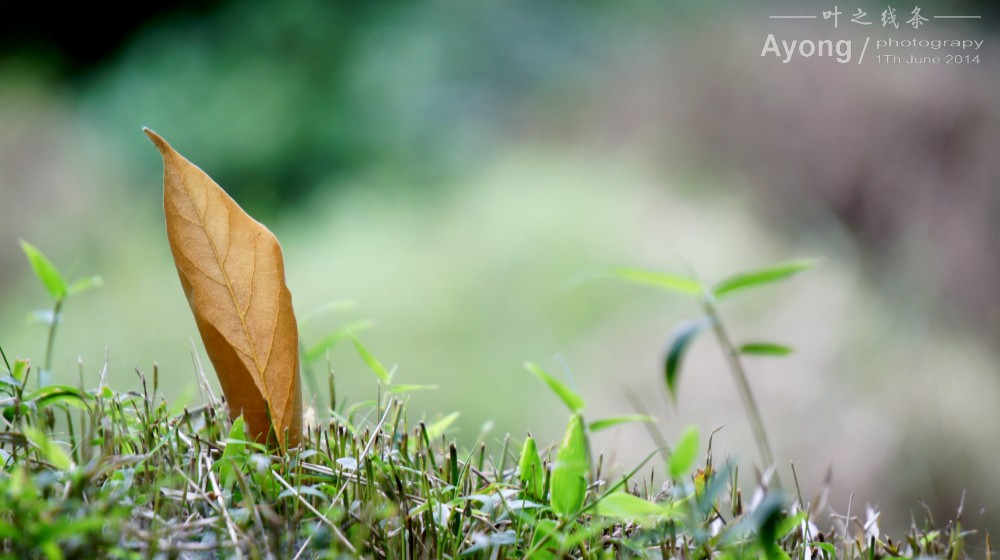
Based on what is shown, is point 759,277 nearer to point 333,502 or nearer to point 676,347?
point 676,347

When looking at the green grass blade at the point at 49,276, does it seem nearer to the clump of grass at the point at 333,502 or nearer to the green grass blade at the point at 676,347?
the clump of grass at the point at 333,502

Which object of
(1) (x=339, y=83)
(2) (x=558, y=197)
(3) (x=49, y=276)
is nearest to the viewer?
(3) (x=49, y=276)

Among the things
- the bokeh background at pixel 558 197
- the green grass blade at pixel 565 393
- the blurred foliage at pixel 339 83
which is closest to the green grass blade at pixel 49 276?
the green grass blade at pixel 565 393

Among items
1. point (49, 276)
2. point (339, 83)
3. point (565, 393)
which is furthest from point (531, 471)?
point (339, 83)

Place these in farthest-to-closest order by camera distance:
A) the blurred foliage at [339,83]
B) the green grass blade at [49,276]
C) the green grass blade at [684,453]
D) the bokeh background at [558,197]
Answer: the blurred foliage at [339,83] < the bokeh background at [558,197] < the green grass blade at [49,276] < the green grass blade at [684,453]

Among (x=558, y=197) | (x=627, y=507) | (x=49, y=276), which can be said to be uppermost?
(x=558, y=197)

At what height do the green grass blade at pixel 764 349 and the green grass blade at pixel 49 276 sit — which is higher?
the green grass blade at pixel 49 276
